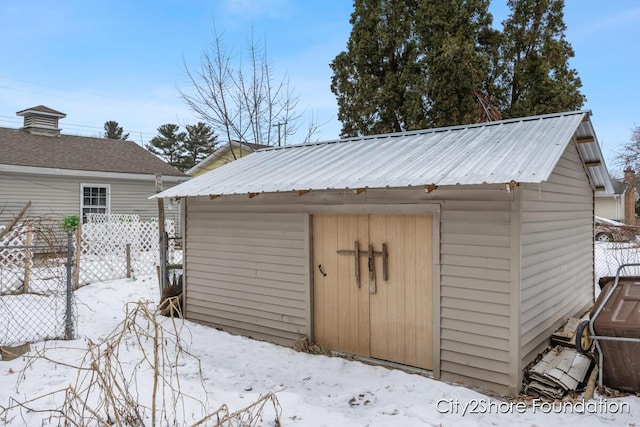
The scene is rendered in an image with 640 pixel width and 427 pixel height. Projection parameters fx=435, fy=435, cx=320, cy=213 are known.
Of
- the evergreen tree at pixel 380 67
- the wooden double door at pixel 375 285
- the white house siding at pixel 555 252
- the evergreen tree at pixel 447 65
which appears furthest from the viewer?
the evergreen tree at pixel 380 67

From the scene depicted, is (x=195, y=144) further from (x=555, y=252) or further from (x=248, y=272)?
(x=555, y=252)

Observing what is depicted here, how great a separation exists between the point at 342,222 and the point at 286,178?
0.92 meters

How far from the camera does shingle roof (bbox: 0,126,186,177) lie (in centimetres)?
1377

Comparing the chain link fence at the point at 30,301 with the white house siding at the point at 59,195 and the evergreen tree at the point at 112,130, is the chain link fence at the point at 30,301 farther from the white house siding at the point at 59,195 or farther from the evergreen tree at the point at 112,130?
the evergreen tree at the point at 112,130

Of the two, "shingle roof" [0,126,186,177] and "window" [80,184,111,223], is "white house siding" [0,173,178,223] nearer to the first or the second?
"window" [80,184,111,223]

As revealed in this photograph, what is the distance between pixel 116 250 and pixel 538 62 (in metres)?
13.6

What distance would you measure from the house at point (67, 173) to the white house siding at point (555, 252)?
32.7ft

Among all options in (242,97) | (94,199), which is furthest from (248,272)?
(94,199)

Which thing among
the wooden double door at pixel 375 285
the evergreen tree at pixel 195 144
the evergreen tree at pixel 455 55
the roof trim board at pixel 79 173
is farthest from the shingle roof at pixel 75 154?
the evergreen tree at pixel 195 144

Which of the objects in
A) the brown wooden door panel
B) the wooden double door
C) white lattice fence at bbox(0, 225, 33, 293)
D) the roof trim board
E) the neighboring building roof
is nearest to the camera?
the wooden double door

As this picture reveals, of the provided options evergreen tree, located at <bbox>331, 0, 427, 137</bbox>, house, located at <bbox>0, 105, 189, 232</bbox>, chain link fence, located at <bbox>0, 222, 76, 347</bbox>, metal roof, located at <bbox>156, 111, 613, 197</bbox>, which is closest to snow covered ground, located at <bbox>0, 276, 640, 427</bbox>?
chain link fence, located at <bbox>0, 222, 76, 347</bbox>

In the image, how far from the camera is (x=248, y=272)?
20.6ft

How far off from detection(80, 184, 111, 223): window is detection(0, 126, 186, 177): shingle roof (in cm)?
71

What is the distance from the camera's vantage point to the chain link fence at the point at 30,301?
18.2 feet
